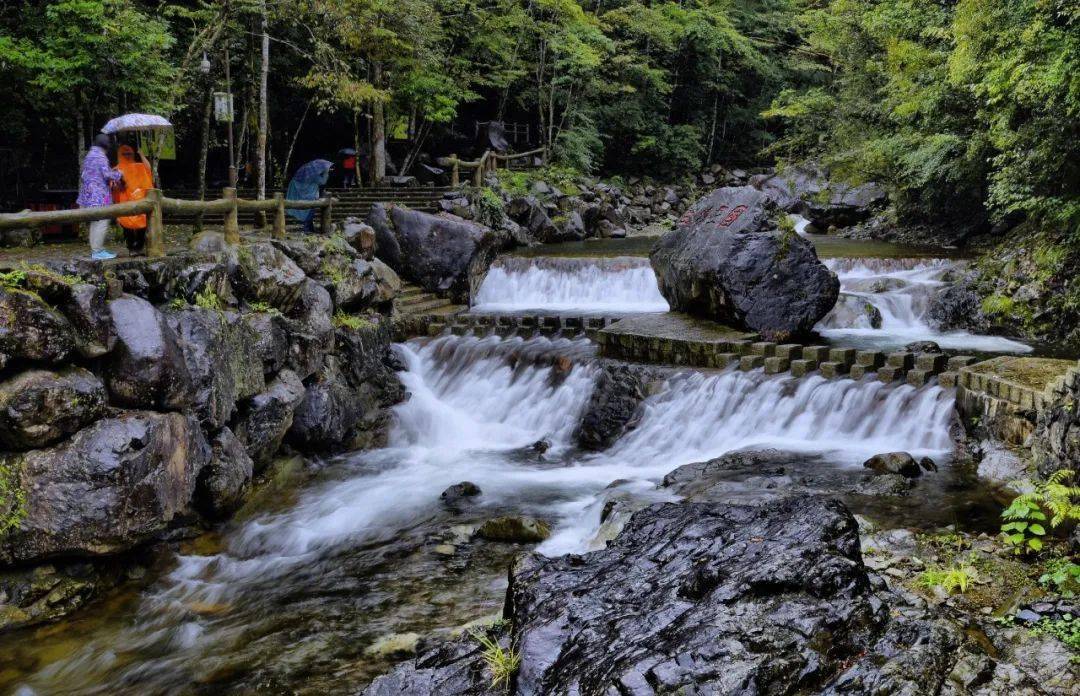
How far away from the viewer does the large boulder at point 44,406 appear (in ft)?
22.1

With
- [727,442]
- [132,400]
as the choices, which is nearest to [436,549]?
[132,400]

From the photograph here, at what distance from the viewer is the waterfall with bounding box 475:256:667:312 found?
17922 mm

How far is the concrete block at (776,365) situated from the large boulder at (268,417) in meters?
6.95

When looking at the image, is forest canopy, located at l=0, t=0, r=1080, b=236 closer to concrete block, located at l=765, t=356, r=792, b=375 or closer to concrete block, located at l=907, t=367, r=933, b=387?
concrete block, located at l=907, t=367, r=933, b=387

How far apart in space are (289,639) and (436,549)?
75.3 inches

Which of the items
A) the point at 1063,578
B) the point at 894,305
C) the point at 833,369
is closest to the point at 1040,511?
the point at 1063,578

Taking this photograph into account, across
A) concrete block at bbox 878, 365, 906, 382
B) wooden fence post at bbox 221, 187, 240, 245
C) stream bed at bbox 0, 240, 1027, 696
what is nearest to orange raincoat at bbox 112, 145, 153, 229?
wooden fence post at bbox 221, 187, 240, 245

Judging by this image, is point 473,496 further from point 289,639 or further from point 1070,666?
point 1070,666

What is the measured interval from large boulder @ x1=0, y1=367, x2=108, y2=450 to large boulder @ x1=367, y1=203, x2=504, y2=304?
10.5 m

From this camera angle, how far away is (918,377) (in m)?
9.87

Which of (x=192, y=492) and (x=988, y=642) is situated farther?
(x=192, y=492)

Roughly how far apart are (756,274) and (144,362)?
9.26 metres

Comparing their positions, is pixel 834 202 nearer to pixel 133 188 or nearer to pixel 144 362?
pixel 133 188

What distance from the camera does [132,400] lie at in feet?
25.4
